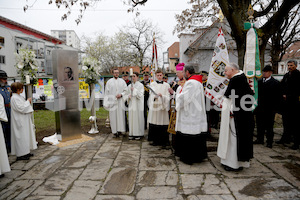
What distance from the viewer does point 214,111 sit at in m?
7.56

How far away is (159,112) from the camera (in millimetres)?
5496

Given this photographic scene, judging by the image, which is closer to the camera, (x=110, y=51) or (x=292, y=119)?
(x=292, y=119)

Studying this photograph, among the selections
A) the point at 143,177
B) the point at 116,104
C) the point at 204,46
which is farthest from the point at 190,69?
the point at 204,46

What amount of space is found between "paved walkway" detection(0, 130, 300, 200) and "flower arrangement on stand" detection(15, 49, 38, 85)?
2209mm

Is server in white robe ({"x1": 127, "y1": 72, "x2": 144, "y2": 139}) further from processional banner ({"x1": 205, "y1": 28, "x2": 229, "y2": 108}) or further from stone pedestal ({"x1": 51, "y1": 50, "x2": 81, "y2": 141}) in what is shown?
processional banner ({"x1": 205, "y1": 28, "x2": 229, "y2": 108})

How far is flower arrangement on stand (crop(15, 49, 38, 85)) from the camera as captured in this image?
18.4 feet

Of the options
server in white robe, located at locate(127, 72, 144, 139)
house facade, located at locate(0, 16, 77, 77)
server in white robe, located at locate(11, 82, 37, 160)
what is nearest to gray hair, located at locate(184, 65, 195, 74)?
server in white robe, located at locate(127, 72, 144, 139)

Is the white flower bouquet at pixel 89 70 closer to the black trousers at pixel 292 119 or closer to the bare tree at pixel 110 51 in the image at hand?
the black trousers at pixel 292 119

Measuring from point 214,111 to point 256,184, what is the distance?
171 inches

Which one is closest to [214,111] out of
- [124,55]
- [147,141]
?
[147,141]

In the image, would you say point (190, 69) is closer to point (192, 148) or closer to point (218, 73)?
point (218, 73)

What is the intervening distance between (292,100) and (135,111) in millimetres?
4322

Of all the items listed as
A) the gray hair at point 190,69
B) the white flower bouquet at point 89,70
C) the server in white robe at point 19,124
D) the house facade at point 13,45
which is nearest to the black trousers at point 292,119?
the gray hair at point 190,69

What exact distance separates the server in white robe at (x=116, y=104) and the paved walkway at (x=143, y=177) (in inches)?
58.4
